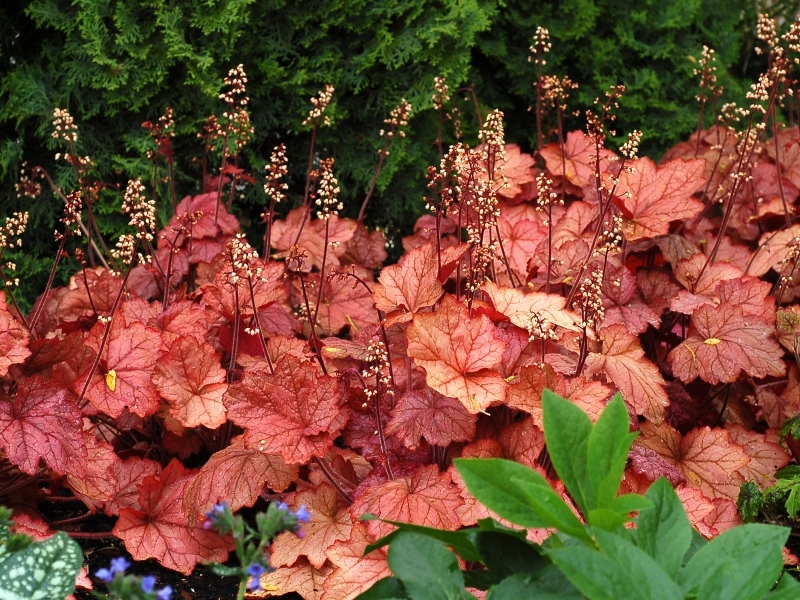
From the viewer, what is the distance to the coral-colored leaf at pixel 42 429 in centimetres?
197

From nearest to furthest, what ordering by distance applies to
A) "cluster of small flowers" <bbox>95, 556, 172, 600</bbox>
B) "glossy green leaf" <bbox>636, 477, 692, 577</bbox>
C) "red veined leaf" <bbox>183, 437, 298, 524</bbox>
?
"cluster of small flowers" <bbox>95, 556, 172, 600</bbox> < "glossy green leaf" <bbox>636, 477, 692, 577</bbox> < "red veined leaf" <bbox>183, 437, 298, 524</bbox>

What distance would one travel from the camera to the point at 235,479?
213cm

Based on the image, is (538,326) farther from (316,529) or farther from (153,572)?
(153,572)

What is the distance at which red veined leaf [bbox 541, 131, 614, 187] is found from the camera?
3250mm

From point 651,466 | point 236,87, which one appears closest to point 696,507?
point 651,466

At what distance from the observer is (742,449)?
235cm

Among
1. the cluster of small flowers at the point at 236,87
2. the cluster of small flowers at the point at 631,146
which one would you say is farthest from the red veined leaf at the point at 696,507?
the cluster of small flowers at the point at 236,87

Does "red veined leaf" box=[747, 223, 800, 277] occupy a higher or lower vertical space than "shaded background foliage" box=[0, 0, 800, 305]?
lower

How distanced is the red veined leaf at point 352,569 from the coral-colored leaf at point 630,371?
2.44 ft

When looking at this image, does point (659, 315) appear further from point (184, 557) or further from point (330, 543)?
point (184, 557)

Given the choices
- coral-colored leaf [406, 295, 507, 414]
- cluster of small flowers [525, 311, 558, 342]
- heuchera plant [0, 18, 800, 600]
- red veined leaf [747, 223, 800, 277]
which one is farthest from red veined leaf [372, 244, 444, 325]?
red veined leaf [747, 223, 800, 277]

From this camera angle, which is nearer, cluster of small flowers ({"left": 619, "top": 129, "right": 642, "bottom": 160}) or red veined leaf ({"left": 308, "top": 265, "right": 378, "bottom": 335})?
cluster of small flowers ({"left": 619, "top": 129, "right": 642, "bottom": 160})

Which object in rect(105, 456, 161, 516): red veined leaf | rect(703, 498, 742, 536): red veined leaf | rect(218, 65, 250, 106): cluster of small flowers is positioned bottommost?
rect(703, 498, 742, 536): red veined leaf

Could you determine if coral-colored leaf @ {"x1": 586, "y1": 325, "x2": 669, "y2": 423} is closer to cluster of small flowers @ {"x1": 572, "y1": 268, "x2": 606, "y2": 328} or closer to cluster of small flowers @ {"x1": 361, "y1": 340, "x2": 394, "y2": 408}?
cluster of small flowers @ {"x1": 572, "y1": 268, "x2": 606, "y2": 328}
